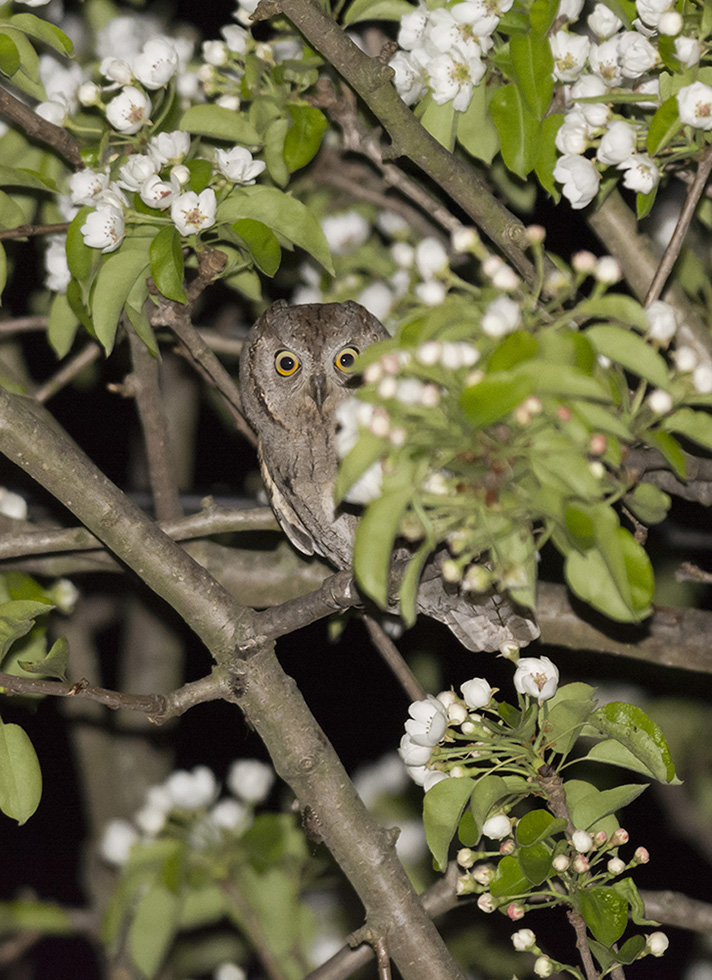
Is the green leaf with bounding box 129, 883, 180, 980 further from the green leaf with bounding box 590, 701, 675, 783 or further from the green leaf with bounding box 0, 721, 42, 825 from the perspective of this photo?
the green leaf with bounding box 590, 701, 675, 783

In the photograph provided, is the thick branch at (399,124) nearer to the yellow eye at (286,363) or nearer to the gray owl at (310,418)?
the gray owl at (310,418)

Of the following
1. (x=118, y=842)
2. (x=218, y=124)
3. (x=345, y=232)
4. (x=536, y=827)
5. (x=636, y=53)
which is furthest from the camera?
(x=345, y=232)

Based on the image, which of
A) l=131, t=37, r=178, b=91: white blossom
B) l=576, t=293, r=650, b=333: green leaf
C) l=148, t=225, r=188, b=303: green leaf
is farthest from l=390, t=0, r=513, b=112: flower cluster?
l=576, t=293, r=650, b=333: green leaf

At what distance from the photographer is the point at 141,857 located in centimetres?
236

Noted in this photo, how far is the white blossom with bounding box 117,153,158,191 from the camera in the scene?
1783 mm

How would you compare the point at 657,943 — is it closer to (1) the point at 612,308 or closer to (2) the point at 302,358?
(1) the point at 612,308

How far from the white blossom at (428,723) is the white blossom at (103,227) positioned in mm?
957

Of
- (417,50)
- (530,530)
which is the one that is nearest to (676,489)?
(530,530)

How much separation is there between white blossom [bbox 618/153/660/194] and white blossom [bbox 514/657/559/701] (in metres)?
0.76

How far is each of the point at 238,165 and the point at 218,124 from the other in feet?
0.46

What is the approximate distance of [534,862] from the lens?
138 centimetres

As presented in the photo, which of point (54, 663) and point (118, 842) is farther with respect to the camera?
point (118, 842)

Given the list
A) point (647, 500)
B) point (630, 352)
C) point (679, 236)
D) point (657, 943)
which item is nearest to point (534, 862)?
point (657, 943)

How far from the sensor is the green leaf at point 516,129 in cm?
163
